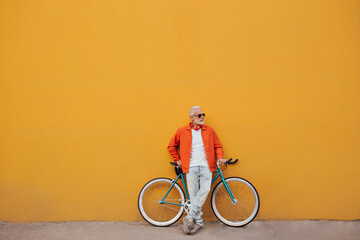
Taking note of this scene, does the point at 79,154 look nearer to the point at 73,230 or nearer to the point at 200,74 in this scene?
the point at 73,230

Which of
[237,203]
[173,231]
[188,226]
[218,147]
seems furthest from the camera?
[237,203]

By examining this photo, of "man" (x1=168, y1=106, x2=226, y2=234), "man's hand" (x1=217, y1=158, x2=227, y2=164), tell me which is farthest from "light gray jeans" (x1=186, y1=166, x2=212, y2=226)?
"man's hand" (x1=217, y1=158, x2=227, y2=164)

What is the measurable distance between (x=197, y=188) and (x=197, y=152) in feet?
1.77

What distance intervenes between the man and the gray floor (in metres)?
0.36

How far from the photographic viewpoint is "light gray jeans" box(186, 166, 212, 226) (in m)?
4.36

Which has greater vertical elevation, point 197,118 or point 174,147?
point 197,118

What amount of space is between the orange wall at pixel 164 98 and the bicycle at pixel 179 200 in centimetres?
19

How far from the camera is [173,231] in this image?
448cm

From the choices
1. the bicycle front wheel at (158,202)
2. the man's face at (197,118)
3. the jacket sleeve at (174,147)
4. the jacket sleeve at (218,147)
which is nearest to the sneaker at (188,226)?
the bicycle front wheel at (158,202)

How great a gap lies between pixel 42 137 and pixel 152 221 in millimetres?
2224

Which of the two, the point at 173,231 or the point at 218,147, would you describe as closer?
the point at 173,231

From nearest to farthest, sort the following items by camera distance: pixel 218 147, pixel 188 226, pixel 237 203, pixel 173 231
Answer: pixel 188 226 < pixel 173 231 < pixel 218 147 < pixel 237 203

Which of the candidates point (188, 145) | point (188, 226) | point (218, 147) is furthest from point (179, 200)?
point (218, 147)

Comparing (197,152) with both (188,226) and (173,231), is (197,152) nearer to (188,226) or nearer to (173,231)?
(188,226)
